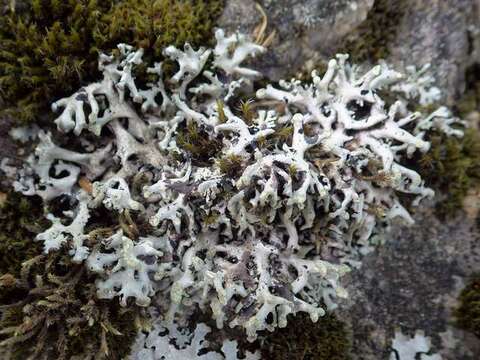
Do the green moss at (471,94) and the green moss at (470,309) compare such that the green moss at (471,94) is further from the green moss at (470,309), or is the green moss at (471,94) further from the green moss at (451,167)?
the green moss at (470,309)

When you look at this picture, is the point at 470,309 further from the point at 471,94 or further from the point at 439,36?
the point at 439,36

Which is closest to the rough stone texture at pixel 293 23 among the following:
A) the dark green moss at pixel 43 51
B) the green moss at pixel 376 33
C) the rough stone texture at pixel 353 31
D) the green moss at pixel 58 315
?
the rough stone texture at pixel 353 31

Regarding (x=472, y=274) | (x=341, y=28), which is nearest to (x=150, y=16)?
(x=341, y=28)

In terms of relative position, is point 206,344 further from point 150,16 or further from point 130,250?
point 150,16

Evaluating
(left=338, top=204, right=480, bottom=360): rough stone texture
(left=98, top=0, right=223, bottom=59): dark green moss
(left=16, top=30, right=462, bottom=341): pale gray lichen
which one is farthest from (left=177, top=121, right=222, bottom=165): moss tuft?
(left=338, top=204, right=480, bottom=360): rough stone texture

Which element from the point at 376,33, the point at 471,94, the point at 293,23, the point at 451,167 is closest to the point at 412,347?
the point at 451,167
